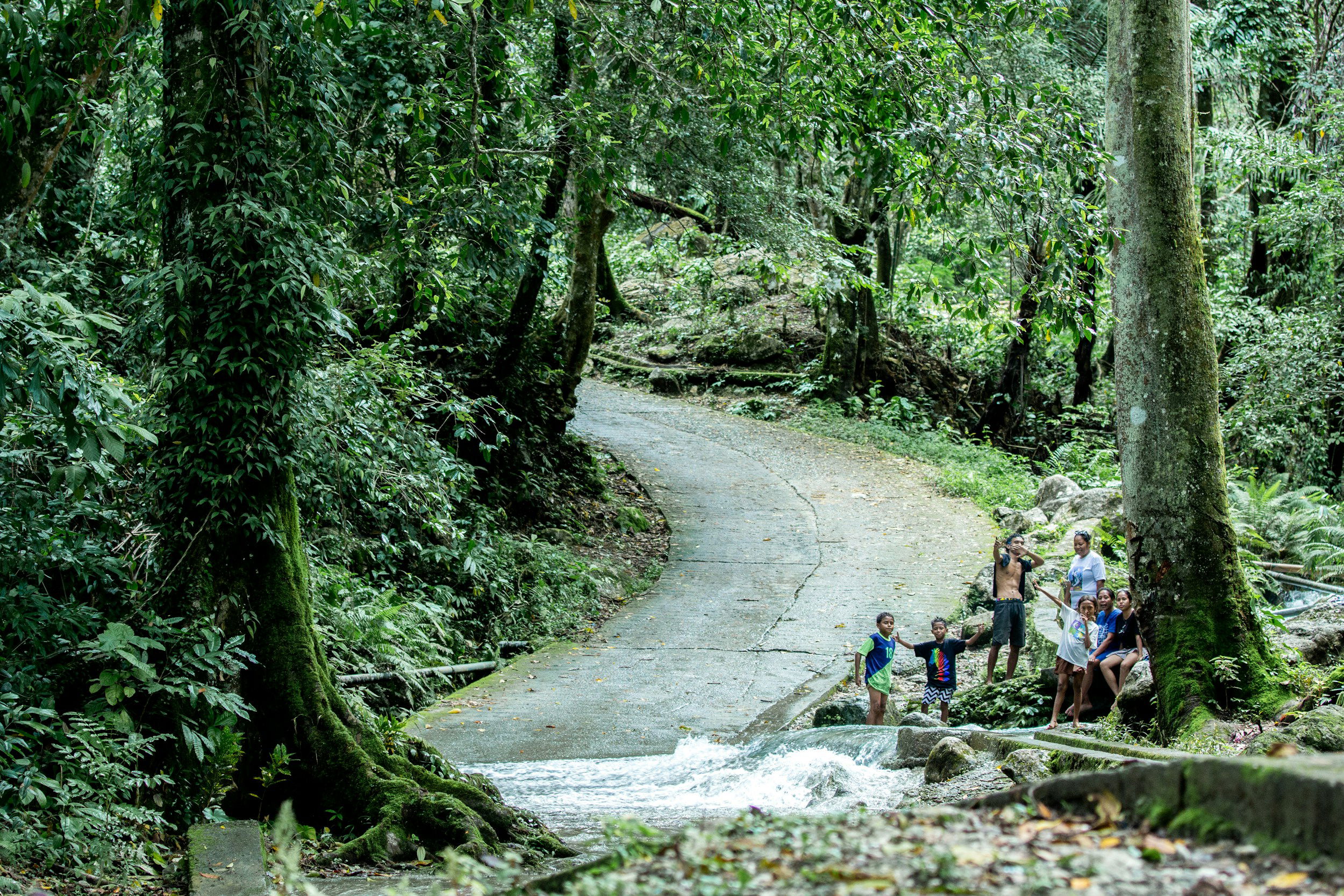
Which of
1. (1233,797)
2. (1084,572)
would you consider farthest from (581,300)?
(1233,797)

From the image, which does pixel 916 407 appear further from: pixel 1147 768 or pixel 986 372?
pixel 1147 768

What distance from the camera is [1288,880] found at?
94.3 inches

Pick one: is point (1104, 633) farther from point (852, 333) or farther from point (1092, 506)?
point (852, 333)

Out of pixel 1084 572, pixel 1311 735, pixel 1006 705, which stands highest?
pixel 1084 572

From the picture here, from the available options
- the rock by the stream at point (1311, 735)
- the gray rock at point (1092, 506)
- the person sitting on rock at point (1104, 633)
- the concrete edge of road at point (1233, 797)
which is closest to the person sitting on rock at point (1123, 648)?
the person sitting on rock at point (1104, 633)

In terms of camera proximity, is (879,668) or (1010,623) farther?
(1010,623)

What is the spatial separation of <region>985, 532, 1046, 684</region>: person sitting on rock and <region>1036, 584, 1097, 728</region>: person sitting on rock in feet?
4.91

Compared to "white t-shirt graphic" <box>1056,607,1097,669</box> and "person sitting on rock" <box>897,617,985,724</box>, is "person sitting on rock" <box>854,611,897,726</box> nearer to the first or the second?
"person sitting on rock" <box>897,617,985,724</box>

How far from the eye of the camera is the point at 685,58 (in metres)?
9.59

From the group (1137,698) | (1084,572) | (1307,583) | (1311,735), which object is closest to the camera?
(1311,735)

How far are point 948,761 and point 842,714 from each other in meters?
2.41

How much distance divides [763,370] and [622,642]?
15.8 m

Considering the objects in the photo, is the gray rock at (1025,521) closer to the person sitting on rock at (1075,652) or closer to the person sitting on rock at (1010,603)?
the person sitting on rock at (1010,603)

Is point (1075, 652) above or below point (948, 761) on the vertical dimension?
above
